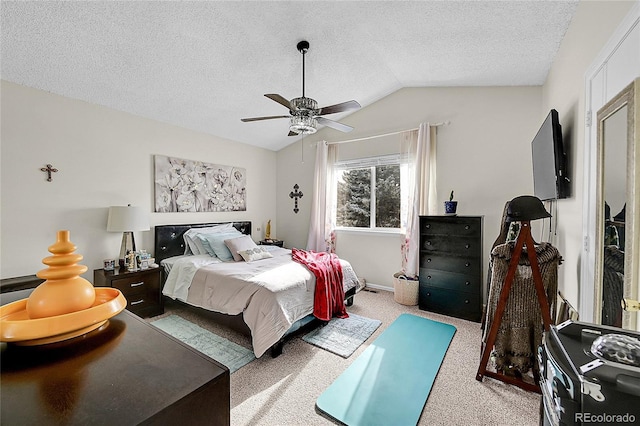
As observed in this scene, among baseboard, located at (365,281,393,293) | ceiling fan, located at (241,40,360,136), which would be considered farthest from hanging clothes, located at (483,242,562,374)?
baseboard, located at (365,281,393,293)

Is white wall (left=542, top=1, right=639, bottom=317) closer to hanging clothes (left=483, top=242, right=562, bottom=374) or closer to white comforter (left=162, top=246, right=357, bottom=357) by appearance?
hanging clothes (left=483, top=242, right=562, bottom=374)

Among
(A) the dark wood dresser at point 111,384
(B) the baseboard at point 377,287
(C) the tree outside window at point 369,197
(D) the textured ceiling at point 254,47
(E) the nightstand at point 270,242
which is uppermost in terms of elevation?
(D) the textured ceiling at point 254,47

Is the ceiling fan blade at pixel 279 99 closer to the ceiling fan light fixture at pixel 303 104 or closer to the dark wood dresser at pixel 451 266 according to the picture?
the ceiling fan light fixture at pixel 303 104

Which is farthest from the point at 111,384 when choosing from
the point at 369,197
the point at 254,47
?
the point at 369,197

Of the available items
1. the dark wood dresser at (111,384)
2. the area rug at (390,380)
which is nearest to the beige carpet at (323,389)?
the area rug at (390,380)

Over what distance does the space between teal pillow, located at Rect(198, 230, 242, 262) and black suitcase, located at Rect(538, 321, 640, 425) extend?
10.8 feet

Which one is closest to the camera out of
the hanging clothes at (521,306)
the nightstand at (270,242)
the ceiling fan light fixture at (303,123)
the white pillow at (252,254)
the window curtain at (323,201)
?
the hanging clothes at (521,306)

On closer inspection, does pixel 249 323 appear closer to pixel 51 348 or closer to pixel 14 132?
pixel 51 348

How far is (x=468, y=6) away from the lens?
2.07 meters

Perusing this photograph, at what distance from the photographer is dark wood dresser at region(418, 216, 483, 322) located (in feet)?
10.3

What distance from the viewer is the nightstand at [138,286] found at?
291cm

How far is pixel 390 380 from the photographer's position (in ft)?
6.82

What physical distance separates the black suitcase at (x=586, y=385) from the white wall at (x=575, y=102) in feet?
4.94

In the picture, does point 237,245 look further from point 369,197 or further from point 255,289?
point 369,197
